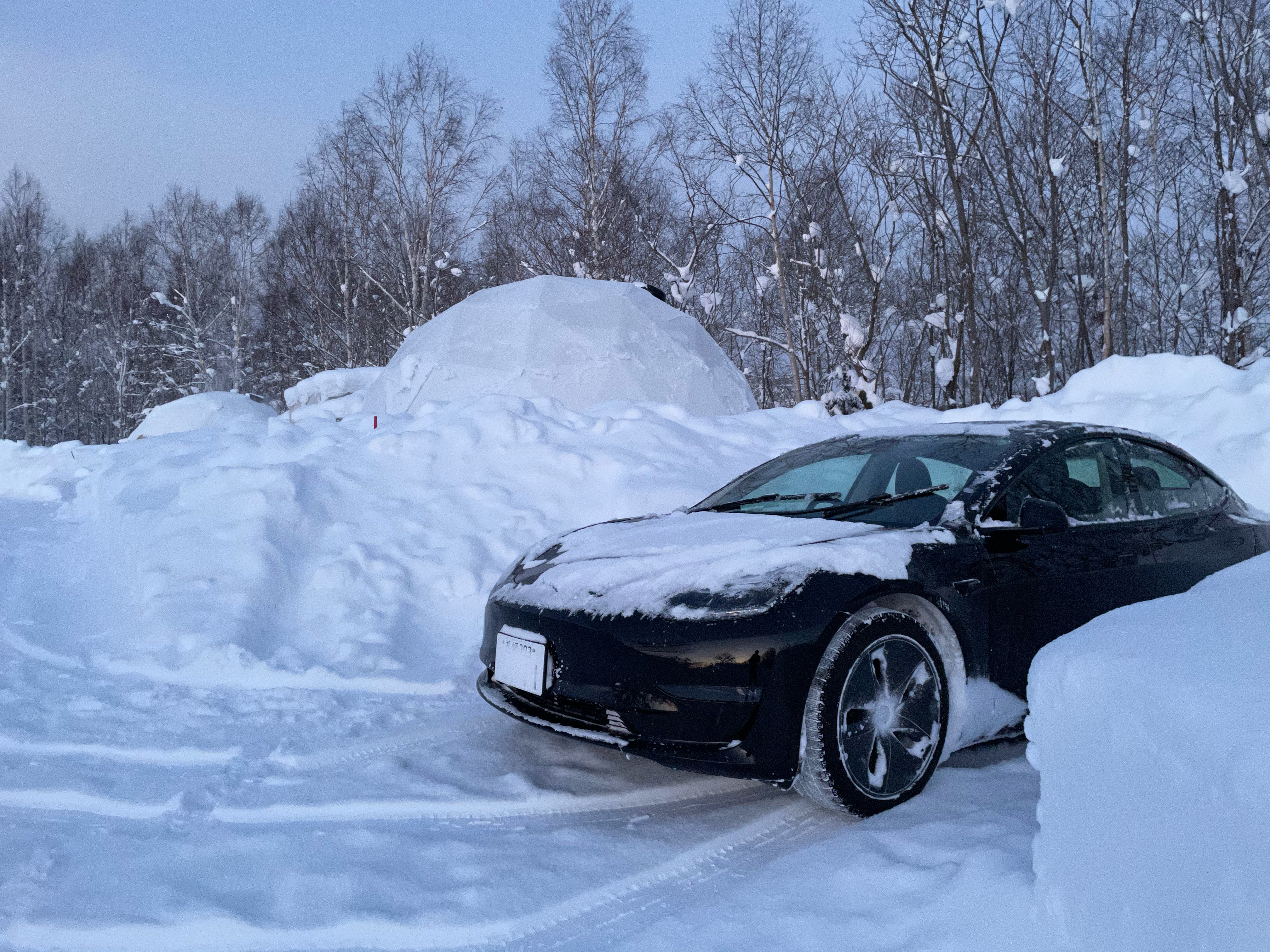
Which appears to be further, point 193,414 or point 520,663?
point 193,414

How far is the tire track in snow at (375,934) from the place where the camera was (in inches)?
77.0

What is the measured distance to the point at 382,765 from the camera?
3.04 m

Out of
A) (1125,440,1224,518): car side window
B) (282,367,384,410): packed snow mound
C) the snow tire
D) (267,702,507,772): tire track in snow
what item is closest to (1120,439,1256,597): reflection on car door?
(1125,440,1224,518): car side window

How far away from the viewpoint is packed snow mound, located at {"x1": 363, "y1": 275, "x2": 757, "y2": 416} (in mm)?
10656

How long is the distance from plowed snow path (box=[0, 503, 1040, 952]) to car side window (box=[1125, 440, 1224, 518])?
1476mm

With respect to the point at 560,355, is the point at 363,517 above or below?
below

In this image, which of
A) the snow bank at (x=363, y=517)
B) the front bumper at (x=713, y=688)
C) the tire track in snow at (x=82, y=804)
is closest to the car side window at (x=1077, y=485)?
the front bumper at (x=713, y=688)

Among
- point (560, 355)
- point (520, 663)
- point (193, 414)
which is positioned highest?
point (560, 355)

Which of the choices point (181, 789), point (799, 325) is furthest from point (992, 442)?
point (799, 325)

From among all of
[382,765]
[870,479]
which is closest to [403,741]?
[382,765]

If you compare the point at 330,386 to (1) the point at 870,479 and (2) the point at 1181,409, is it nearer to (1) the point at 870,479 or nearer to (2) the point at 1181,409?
(2) the point at 1181,409

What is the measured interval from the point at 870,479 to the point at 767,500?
46 cm

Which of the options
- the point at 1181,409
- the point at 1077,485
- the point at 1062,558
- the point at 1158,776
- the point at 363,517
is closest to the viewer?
the point at 1158,776

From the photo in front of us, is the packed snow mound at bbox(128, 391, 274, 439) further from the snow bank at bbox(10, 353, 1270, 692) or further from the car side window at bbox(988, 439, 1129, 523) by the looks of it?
the car side window at bbox(988, 439, 1129, 523)
